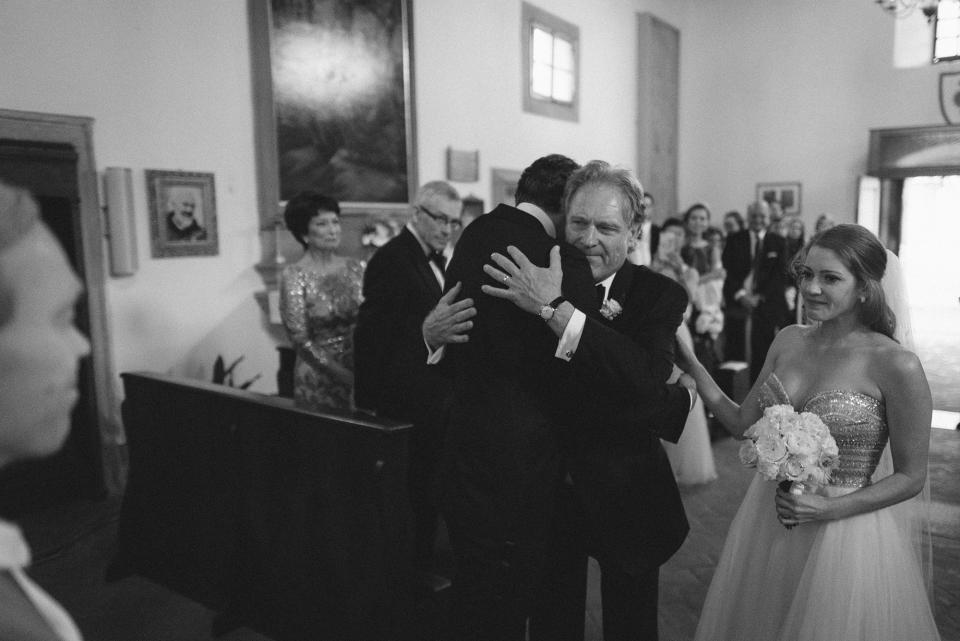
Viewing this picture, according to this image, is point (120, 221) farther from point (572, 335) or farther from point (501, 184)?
point (501, 184)

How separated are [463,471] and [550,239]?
688mm

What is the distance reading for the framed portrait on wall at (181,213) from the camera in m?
5.43

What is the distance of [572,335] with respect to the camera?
1.91 metres

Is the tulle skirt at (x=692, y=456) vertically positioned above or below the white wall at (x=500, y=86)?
below

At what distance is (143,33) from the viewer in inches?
208

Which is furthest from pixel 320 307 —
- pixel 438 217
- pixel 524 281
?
pixel 524 281

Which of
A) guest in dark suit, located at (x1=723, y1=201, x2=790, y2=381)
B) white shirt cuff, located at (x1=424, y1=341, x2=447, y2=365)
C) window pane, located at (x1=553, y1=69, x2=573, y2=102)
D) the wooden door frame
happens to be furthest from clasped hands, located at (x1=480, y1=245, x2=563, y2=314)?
window pane, located at (x1=553, y1=69, x2=573, y2=102)

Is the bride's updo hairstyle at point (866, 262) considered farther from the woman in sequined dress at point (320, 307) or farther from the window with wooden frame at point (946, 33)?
the window with wooden frame at point (946, 33)

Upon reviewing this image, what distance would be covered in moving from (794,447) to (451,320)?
100cm

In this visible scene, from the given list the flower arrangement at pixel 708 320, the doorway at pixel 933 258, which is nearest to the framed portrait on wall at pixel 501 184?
the flower arrangement at pixel 708 320

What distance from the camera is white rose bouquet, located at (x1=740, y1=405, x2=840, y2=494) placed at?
6.88 feet

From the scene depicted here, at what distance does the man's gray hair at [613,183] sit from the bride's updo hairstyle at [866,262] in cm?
60

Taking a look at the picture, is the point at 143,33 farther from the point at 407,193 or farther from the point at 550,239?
the point at 550,239

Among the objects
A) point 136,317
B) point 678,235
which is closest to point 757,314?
point 678,235
